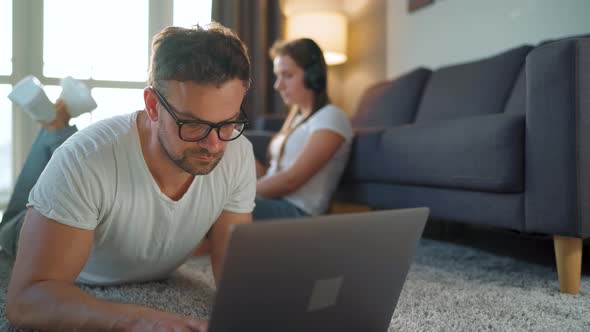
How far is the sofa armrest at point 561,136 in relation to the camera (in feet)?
4.09

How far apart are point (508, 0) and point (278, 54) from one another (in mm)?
1308

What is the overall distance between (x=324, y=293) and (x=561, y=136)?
898mm

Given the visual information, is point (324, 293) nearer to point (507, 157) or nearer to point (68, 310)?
point (68, 310)

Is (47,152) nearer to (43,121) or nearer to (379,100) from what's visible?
Result: (43,121)

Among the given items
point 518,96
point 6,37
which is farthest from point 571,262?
point 6,37

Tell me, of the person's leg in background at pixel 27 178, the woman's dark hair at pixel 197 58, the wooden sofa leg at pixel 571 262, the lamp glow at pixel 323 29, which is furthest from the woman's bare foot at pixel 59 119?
the lamp glow at pixel 323 29


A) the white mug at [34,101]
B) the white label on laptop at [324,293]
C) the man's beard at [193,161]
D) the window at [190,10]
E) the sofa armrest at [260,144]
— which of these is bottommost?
the white label on laptop at [324,293]

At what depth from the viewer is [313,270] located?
2.11 ft

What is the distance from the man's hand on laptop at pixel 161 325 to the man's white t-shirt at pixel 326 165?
43.6 inches

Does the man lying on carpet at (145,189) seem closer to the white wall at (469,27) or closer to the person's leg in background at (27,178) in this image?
the person's leg in background at (27,178)

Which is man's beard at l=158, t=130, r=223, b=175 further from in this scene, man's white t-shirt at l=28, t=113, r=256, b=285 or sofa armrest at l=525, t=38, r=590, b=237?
sofa armrest at l=525, t=38, r=590, b=237

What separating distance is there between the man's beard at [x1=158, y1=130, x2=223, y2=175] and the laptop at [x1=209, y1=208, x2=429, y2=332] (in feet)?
1.08

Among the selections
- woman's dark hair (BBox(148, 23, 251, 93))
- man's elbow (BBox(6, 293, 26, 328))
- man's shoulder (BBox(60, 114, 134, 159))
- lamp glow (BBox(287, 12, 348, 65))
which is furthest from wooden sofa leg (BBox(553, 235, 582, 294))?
lamp glow (BBox(287, 12, 348, 65))

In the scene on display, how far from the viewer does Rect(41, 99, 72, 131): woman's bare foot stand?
1.60 m
